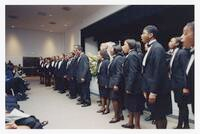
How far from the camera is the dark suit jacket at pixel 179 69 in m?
2.75

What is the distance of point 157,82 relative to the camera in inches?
92.1

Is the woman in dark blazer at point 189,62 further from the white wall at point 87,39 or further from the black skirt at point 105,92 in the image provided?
the white wall at point 87,39

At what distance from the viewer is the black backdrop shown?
2.68 meters

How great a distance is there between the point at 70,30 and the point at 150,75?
3423 millimetres

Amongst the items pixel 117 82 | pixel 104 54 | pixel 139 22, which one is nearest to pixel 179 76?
pixel 117 82

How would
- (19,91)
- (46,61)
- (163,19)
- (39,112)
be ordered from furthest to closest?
(46,61), (19,91), (39,112), (163,19)

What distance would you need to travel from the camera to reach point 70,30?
5559mm

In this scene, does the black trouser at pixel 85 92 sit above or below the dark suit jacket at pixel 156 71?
below

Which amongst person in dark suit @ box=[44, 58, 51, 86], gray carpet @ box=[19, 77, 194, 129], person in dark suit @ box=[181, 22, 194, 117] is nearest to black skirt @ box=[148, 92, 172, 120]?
person in dark suit @ box=[181, 22, 194, 117]

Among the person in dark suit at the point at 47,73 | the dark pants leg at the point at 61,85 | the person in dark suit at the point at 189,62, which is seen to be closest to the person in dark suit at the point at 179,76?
the person in dark suit at the point at 189,62

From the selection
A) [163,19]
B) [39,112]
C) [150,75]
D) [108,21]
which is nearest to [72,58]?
[108,21]

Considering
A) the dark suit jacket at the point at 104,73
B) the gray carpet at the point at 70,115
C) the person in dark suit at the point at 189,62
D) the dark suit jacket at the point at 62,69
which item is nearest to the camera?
the person in dark suit at the point at 189,62

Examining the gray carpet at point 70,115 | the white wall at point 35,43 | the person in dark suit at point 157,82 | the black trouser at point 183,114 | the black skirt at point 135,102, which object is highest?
the white wall at point 35,43
